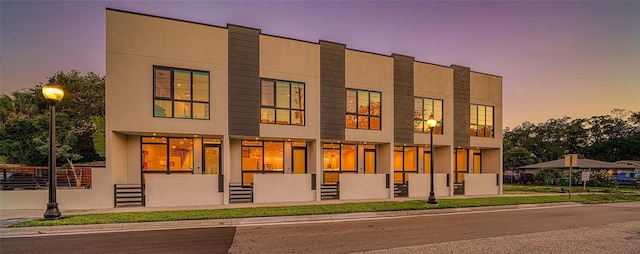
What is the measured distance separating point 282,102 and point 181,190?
20.2 feet

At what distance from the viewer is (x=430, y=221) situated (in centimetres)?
1112

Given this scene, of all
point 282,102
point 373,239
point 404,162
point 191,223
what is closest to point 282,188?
point 282,102

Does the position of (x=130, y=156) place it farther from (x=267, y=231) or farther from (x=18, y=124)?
(x=18, y=124)

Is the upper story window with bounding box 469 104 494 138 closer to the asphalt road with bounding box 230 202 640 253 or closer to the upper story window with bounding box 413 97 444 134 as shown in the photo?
the upper story window with bounding box 413 97 444 134

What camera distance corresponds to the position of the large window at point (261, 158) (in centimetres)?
1720

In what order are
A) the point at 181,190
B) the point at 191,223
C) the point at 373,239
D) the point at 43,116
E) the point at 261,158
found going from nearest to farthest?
the point at 373,239 → the point at 191,223 → the point at 181,190 → the point at 261,158 → the point at 43,116

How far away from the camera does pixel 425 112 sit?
65.9 ft

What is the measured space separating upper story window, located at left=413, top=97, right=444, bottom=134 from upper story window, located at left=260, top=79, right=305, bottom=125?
7329 mm

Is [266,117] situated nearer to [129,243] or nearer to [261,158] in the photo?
[261,158]

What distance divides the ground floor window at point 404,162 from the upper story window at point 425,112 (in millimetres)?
1948

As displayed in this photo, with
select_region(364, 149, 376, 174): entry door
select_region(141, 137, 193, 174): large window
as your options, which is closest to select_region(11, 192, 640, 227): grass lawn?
select_region(141, 137, 193, 174): large window

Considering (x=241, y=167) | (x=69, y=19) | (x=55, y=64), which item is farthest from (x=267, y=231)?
(x=55, y=64)

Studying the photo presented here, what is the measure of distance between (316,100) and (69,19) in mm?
15434

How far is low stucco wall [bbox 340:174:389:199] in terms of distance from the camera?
1692 cm
